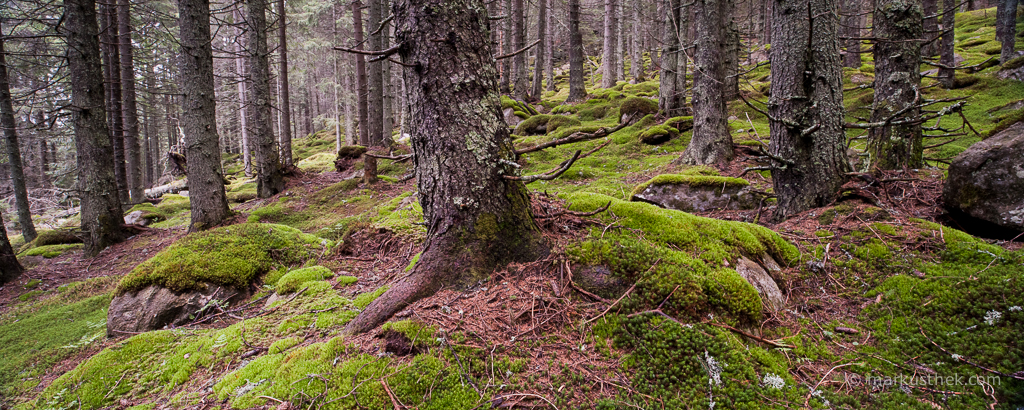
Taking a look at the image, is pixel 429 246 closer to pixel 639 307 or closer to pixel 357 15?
pixel 639 307

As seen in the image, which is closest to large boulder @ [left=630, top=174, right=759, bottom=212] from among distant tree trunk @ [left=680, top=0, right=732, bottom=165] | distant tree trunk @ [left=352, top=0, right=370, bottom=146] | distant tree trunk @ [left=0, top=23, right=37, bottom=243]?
distant tree trunk @ [left=680, top=0, right=732, bottom=165]

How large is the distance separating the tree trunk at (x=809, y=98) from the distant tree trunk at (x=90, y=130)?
12549 mm

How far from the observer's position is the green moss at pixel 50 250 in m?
9.20

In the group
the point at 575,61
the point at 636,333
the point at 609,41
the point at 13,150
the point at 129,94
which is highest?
the point at 609,41

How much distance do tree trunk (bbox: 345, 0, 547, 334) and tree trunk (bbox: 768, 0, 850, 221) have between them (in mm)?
3593

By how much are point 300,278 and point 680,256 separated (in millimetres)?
3758

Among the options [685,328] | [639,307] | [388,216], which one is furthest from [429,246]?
[388,216]

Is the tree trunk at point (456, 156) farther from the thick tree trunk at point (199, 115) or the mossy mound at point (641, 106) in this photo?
the mossy mound at point (641, 106)

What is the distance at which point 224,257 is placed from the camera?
470 cm

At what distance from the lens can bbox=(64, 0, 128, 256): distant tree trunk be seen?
314 inches

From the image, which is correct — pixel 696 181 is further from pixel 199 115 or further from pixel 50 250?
pixel 50 250

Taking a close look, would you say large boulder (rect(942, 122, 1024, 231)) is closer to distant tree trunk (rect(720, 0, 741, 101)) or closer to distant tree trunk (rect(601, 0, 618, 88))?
distant tree trunk (rect(720, 0, 741, 101))

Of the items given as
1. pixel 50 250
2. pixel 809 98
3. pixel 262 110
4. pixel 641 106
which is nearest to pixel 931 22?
pixel 641 106

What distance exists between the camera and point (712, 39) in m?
7.86
